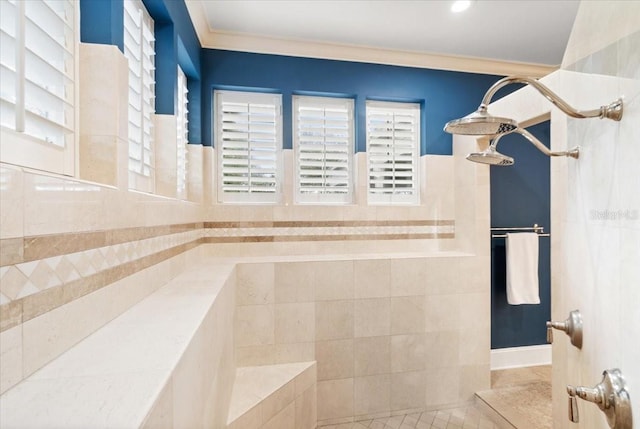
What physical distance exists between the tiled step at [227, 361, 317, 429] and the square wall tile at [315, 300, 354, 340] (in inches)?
9.0

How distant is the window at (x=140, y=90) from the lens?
1.32m

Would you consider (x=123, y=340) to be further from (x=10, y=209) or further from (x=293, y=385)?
(x=293, y=385)

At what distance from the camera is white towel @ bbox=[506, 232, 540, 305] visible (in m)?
2.62

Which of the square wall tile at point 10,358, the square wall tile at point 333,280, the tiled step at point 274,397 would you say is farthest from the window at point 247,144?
the square wall tile at point 10,358

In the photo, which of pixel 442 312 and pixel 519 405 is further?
pixel 442 312

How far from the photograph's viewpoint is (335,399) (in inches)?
85.0

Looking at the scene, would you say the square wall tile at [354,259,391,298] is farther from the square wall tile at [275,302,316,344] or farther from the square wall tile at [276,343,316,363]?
the square wall tile at [276,343,316,363]

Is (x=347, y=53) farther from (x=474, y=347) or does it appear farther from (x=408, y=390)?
(x=408, y=390)

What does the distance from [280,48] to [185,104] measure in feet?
2.81

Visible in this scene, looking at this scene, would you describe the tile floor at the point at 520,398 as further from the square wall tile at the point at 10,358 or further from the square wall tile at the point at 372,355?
the square wall tile at the point at 10,358

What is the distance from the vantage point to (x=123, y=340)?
0.75 meters

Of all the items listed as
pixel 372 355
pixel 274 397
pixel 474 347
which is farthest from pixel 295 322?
pixel 474 347

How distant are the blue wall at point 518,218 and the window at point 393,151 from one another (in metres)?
0.77

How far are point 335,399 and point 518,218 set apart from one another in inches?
87.6
